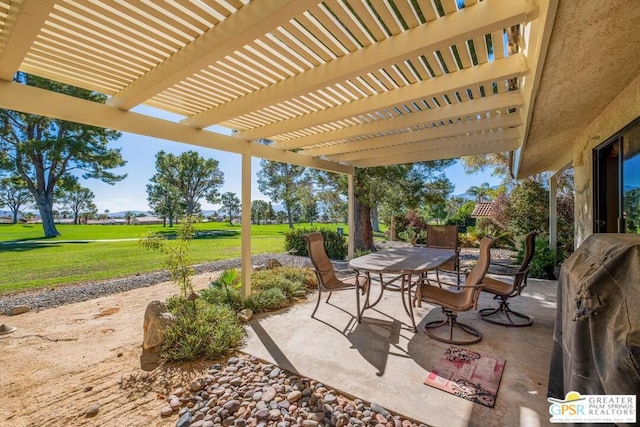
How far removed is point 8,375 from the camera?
8.79 ft

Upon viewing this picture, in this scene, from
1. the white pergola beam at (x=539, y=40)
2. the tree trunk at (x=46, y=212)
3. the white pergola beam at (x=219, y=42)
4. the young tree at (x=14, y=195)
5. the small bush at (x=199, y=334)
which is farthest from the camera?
the tree trunk at (x=46, y=212)

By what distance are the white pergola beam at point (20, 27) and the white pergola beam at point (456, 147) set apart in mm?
5280

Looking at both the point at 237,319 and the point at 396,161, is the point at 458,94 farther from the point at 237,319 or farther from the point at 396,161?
the point at 237,319

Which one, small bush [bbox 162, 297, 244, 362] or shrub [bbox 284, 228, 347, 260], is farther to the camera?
shrub [bbox 284, 228, 347, 260]

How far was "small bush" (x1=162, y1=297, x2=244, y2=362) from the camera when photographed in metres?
3.01

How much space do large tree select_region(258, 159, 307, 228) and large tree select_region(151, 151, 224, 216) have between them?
6.40m

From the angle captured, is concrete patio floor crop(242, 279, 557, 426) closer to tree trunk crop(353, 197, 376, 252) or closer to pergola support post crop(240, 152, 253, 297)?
pergola support post crop(240, 152, 253, 297)

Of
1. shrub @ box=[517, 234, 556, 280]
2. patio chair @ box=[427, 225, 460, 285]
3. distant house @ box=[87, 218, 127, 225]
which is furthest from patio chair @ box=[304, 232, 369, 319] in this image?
distant house @ box=[87, 218, 127, 225]

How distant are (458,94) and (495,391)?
3248mm

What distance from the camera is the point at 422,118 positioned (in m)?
3.91

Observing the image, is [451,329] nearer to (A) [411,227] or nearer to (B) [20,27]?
(B) [20,27]

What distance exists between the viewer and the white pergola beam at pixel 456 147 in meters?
4.95

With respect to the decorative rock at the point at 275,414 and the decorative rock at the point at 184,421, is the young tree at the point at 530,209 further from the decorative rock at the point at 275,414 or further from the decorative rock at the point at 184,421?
the decorative rock at the point at 184,421

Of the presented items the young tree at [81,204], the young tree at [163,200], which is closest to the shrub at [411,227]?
the young tree at [163,200]
